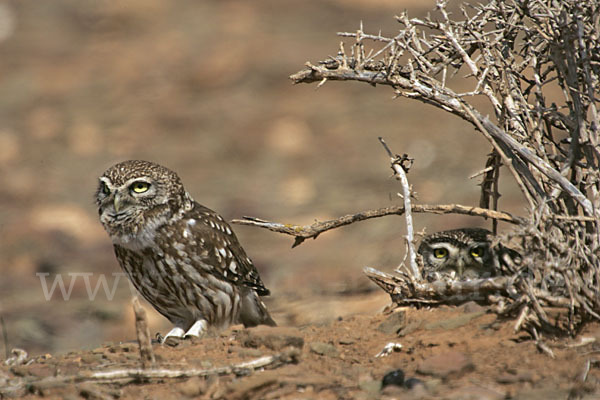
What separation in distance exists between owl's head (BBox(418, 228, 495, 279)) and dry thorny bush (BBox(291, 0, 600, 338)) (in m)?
0.50

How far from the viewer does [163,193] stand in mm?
5457

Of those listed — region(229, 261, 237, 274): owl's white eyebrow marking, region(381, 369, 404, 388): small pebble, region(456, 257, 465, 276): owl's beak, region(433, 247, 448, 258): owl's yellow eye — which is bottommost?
region(381, 369, 404, 388): small pebble

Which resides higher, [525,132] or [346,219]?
[525,132]

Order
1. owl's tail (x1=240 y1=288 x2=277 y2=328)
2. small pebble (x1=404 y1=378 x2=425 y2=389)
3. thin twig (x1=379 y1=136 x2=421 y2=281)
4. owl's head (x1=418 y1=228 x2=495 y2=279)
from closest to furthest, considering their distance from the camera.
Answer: small pebble (x1=404 y1=378 x2=425 y2=389)
thin twig (x1=379 y1=136 x2=421 y2=281)
owl's head (x1=418 y1=228 x2=495 y2=279)
owl's tail (x1=240 y1=288 x2=277 y2=328)

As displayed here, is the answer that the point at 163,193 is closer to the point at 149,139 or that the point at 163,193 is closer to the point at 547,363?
the point at 547,363

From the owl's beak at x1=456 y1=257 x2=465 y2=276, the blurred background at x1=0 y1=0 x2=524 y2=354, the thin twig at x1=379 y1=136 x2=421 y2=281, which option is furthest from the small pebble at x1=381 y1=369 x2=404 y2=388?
the blurred background at x1=0 y1=0 x2=524 y2=354

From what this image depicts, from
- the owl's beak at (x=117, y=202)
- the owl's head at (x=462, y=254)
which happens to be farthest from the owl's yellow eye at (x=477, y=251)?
the owl's beak at (x=117, y=202)

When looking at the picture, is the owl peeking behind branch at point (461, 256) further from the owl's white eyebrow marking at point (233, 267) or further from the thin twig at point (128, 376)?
the thin twig at point (128, 376)

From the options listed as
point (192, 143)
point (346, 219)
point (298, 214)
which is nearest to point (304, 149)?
point (192, 143)

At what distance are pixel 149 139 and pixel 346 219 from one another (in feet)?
31.1

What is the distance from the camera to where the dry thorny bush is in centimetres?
356

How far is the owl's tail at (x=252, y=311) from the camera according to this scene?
582 centimetres

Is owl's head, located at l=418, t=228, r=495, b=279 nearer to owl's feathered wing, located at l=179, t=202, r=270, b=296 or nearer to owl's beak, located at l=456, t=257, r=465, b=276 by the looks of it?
owl's beak, located at l=456, t=257, r=465, b=276

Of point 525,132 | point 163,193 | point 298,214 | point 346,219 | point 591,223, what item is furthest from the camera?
point 298,214
